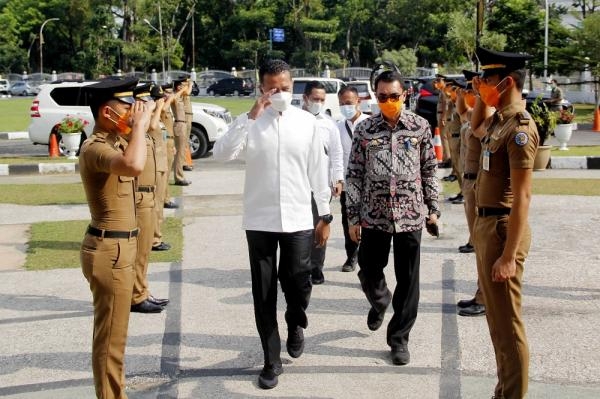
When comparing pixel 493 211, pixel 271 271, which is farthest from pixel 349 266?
pixel 493 211

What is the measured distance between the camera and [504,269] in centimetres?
431

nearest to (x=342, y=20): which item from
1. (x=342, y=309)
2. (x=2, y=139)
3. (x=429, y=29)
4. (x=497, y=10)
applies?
(x=429, y=29)

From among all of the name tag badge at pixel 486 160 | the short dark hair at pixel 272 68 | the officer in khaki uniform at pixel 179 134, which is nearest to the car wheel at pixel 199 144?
the officer in khaki uniform at pixel 179 134

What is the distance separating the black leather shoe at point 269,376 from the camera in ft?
16.7

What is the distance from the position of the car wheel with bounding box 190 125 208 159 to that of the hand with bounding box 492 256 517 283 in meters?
14.2

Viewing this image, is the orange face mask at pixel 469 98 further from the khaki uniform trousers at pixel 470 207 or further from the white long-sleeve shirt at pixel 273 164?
the white long-sleeve shirt at pixel 273 164

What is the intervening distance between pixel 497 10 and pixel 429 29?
18027 millimetres

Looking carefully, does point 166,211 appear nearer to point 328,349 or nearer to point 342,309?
point 342,309

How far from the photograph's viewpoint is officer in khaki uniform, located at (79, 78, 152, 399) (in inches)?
174

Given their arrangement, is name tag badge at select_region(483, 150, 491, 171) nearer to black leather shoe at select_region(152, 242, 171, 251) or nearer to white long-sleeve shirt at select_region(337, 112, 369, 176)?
white long-sleeve shirt at select_region(337, 112, 369, 176)

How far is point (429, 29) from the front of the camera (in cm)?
6138

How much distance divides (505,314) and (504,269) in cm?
28

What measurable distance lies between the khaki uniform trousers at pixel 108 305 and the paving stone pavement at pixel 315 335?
61 cm

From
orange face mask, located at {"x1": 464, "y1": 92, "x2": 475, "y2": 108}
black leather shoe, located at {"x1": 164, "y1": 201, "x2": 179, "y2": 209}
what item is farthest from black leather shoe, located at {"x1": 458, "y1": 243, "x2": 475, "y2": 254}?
black leather shoe, located at {"x1": 164, "y1": 201, "x2": 179, "y2": 209}
